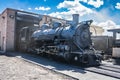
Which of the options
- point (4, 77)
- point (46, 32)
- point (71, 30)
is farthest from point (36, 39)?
point (4, 77)

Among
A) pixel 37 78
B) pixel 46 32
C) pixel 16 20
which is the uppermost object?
pixel 16 20

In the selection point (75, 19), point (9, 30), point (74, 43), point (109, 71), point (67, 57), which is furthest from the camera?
point (9, 30)

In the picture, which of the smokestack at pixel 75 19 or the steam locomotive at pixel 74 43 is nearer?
the steam locomotive at pixel 74 43

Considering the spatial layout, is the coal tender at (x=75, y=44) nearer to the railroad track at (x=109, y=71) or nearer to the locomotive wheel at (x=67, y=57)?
the locomotive wheel at (x=67, y=57)

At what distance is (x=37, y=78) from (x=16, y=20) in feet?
46.2

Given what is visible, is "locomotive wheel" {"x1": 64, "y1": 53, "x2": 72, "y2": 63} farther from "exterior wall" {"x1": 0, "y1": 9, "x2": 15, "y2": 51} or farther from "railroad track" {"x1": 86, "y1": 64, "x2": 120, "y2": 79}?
"exterior wall" {"x1": 0, "y1": 9, "x2": 15, "y2": 51}

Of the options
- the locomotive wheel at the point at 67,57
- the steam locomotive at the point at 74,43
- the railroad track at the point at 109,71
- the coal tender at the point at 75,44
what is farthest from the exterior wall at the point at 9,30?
the railroad track at the point at 109,71

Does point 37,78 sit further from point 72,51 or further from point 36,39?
point 36,39

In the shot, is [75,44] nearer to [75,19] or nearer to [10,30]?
[75,19]

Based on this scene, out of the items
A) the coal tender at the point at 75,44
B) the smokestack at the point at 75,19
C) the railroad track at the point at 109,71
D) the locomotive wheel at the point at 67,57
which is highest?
the smokestack at the point at 75,19

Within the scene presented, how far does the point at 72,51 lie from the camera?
35.0 ft

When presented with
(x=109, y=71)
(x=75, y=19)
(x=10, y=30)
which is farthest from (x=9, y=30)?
(x=109, y=71)

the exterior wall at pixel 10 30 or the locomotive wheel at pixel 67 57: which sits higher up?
the exterior wall at pixel 10 30

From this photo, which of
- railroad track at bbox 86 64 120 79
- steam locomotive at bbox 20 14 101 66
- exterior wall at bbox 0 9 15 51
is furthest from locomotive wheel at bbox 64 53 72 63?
exterior wall at bbox 0 9 15 51
